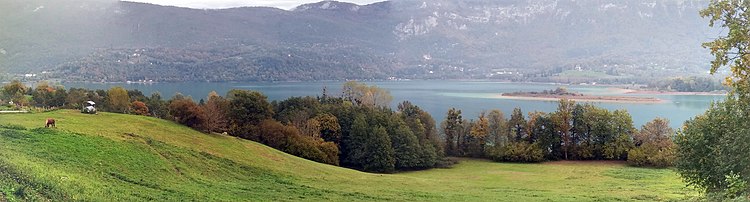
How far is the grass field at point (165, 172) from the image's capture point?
15289 mm

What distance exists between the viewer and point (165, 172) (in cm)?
2111

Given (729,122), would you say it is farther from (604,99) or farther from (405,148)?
(604,99)

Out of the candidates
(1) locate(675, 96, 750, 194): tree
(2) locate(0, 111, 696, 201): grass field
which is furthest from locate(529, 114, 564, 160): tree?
(1) locate(675, 96, 750, 194): tree

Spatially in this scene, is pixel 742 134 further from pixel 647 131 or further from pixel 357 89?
pixel 357 89

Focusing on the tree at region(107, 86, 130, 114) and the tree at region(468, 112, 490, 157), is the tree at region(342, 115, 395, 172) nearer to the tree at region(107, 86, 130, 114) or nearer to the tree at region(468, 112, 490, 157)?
the tree at region(468, 112, 490, 157)

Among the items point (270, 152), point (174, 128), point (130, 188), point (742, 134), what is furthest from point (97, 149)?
point (742, 134)

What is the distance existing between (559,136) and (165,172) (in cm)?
5098

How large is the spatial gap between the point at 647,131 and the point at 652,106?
7229 cm

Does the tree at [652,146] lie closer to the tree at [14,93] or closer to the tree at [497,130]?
the tree at [497,130]

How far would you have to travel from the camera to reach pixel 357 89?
85.9 metres

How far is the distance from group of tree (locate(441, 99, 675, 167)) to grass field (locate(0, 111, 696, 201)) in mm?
25399

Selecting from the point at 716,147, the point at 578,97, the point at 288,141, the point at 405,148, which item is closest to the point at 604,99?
the point at 578,97

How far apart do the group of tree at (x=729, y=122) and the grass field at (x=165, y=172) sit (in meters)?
3.59

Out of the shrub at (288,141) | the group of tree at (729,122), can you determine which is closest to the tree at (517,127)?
the shrub at (288,141)
